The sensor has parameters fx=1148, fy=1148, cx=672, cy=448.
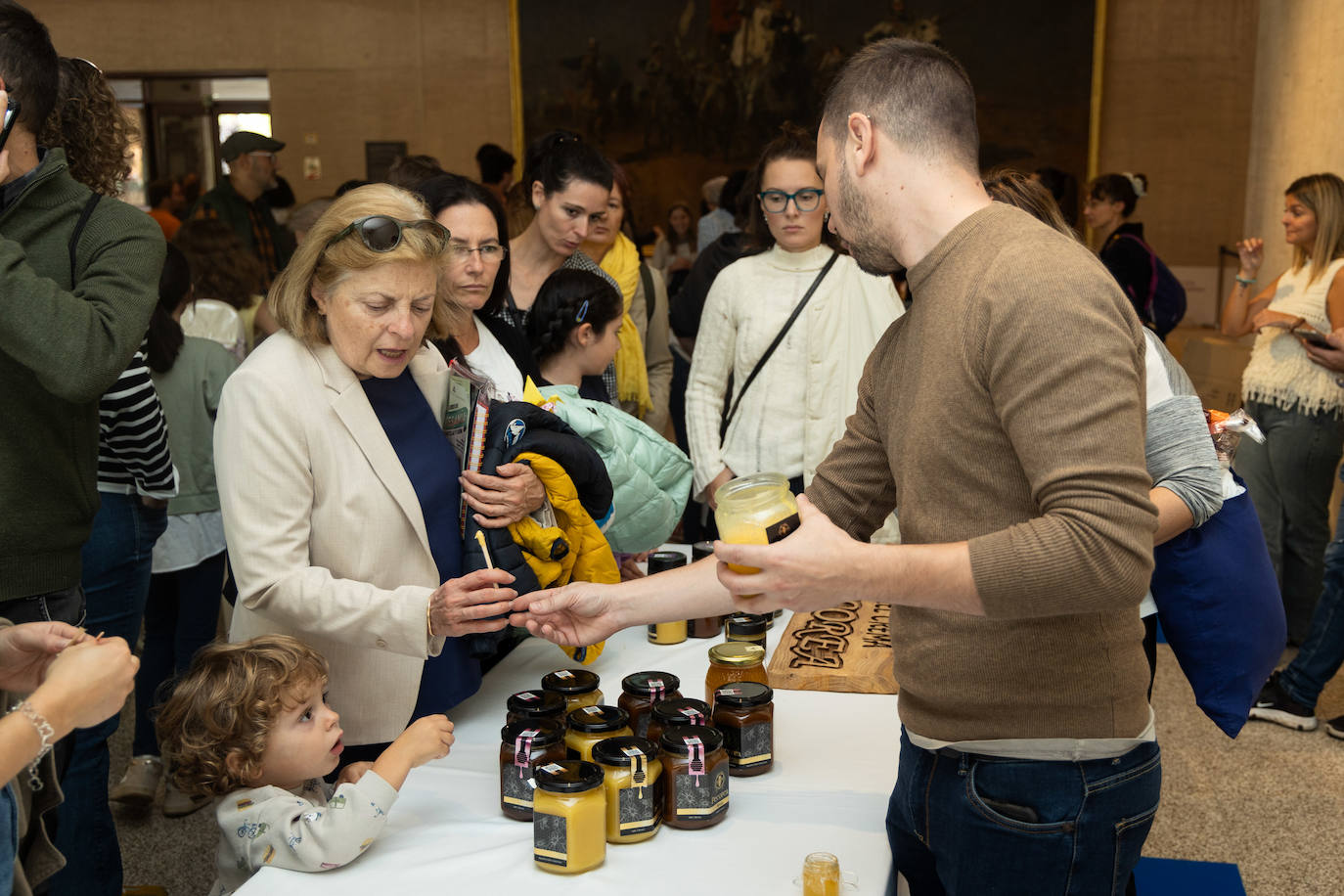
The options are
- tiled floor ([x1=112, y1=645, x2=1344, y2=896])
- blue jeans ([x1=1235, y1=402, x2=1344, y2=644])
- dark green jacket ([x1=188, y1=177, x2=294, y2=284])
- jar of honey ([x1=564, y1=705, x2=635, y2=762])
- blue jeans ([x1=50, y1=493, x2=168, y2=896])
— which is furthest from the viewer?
dark green jacket ([x1=188, y1=177, x2=294, y2=284])

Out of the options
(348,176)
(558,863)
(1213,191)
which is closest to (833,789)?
(558,863)

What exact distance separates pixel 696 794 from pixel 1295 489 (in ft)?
12.1

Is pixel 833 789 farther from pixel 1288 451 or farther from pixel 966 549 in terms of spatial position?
pixel 1288 451

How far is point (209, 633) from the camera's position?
12.0 feet

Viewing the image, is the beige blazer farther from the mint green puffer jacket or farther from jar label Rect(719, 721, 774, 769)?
the mint green puffer jacket

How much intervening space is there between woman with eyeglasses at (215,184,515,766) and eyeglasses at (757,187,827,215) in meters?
1.51

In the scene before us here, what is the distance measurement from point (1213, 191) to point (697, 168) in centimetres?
466

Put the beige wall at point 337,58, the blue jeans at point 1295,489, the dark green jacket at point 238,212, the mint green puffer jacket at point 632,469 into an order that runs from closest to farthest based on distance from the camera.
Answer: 1. the mint green puffer jacket at point 632,469
2. the blue jeans at point 1295,489
3. the dark green jacket at point 238,212
4. the beige wall at point 337,58

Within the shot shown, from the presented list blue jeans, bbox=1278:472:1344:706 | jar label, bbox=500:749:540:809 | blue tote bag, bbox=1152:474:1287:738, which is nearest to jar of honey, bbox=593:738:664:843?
jar label, bbox=500:749:540:809

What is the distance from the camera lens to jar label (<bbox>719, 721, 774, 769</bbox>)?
5.95ft

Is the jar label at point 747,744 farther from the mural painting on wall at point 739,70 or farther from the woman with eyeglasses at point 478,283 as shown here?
the mural painting on wall at point 739,70

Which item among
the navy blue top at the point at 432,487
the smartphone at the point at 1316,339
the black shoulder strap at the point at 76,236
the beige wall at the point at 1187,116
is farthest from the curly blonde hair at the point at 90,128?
the beige wall at the point at 1187,116

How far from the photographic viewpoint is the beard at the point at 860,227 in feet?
4.84

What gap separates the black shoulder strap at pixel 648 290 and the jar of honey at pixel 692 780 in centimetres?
265
